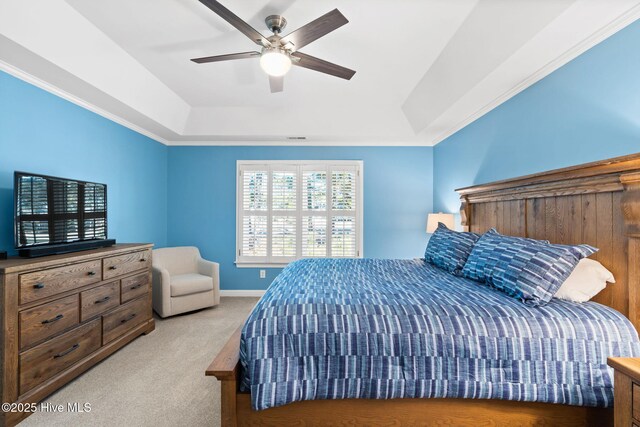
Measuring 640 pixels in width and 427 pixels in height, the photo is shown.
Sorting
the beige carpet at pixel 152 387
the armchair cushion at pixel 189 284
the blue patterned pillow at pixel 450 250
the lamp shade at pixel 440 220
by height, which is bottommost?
the beige carpet at pixel 152 387

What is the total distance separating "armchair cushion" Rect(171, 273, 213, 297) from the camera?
337 cm

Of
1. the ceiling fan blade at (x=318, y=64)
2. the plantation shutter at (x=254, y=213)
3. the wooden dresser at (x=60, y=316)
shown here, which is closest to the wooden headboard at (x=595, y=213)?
the ceiling fan blade at (x=318, y=64)

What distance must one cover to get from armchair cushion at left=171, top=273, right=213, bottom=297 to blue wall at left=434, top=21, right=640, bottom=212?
346 cm

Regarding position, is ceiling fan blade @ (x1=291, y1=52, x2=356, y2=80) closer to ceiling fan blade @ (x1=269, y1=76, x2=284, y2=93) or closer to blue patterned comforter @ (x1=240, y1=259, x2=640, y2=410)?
ceiling fan blade @ (x1=269, y1=76, x2=284, y2=93)

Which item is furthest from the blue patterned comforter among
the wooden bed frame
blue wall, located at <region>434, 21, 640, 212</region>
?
blue wall, located at <region>434, 21, 640, 212</region>

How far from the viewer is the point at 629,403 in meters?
1.12

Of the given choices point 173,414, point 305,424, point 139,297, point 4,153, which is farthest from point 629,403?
point 4,153

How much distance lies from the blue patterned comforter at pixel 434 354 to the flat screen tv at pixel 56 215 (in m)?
1.95

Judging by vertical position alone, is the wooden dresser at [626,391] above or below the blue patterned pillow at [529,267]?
below

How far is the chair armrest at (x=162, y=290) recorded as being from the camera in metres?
3.30

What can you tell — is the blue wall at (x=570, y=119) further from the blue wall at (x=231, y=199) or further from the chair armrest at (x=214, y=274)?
the chair armrest at (x=214, y=274)

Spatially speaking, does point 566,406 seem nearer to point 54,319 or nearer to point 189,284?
point 54,319

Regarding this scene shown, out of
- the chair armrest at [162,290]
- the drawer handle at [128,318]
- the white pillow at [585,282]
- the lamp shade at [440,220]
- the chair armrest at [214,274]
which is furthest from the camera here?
the chair armrest at [214,274]

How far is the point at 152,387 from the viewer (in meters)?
2.05
